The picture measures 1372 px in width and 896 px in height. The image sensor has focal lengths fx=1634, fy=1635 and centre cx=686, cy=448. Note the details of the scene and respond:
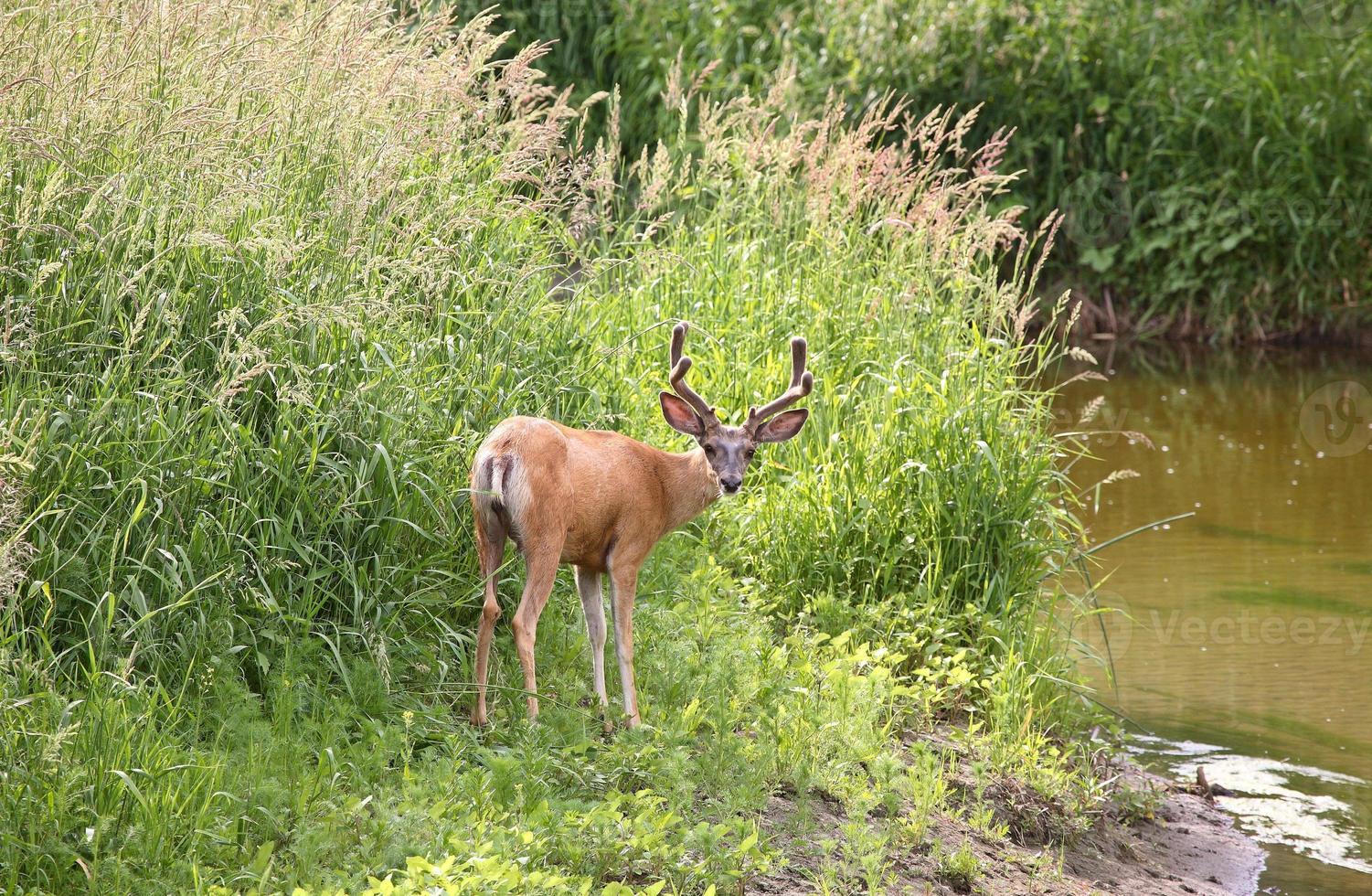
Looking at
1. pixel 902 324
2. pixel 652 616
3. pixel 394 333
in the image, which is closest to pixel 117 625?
pixel 394 333

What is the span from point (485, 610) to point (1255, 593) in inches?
195

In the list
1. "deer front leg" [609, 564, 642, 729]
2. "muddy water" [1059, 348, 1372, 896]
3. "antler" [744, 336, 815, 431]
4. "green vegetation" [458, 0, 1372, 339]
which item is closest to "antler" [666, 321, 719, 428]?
"antler" [744, 336, 815, 431]

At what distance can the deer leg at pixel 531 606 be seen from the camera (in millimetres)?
5160

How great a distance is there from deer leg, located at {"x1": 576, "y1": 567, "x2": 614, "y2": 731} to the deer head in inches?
22.3

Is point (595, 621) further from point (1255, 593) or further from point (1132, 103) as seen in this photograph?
point (1132, 103)

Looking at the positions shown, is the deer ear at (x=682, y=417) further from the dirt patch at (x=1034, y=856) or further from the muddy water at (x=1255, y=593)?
the muddy water at (x=1255, y=593)

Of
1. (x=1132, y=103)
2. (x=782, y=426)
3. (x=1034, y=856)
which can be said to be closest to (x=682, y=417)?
(x=782, y=426)

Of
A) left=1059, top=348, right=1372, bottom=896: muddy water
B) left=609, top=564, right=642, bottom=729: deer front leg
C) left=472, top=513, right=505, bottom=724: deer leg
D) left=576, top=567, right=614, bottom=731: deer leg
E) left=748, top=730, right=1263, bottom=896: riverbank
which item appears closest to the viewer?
left=748, top=730, right=1263, bottom=896: riverbank

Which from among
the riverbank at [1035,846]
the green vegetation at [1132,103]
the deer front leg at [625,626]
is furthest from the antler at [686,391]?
the green vegetation at [1132,103]

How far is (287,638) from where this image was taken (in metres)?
4.88

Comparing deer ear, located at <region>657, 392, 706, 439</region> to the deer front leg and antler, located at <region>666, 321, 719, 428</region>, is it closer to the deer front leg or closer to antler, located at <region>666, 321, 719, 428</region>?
antler, located at <region>666, 321, 719, 428</region>

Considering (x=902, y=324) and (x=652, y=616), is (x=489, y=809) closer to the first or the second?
(x=652, y=616)

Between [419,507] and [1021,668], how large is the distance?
250cm

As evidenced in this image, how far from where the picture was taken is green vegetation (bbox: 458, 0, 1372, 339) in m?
14.6
